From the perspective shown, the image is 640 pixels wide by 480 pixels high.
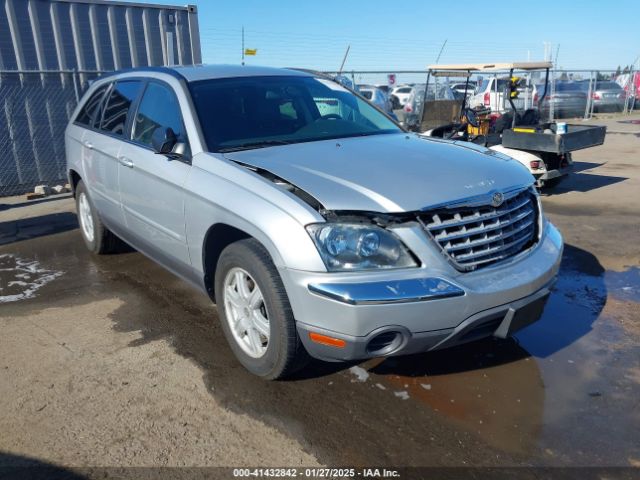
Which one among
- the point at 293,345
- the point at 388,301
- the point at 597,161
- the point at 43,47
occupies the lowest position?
the point at 597,161

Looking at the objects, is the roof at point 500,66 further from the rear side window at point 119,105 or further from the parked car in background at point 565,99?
the parked car in background at point 565,99

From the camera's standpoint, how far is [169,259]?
4.00m

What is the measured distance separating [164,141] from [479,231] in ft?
6.82

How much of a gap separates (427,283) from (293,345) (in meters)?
0.79

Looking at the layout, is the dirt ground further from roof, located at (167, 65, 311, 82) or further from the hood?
roof, located at (167, 65, 311, 82)

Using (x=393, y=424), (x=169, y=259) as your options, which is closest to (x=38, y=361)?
(x=169, y=259)

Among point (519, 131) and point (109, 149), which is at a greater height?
point (109, 149)

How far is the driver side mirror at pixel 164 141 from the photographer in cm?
362

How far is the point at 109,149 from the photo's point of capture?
4.68m

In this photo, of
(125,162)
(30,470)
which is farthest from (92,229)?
(30,470)

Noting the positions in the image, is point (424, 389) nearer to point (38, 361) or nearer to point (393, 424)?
point (393, 424)

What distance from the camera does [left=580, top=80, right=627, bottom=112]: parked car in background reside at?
22.0m

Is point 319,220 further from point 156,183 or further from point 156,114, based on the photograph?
point 156,114

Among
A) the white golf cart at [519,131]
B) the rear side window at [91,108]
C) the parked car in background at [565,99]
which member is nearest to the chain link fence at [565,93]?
the parked car in background at [565,99]
